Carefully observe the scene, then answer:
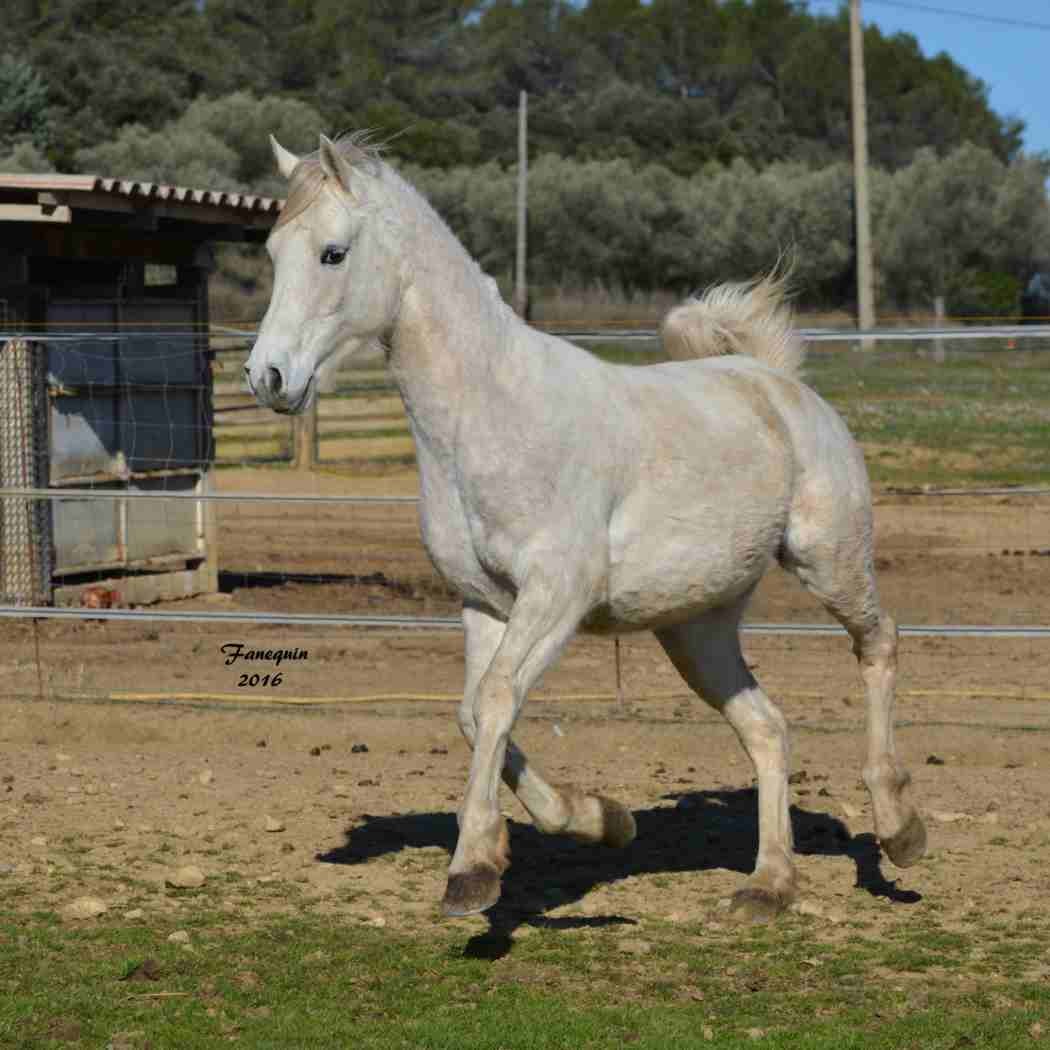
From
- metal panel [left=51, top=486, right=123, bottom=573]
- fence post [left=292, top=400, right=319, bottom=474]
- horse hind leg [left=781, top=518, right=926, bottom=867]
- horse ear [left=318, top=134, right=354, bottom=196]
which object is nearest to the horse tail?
horse hind leg [left=781, top=518, right=926, bottom=867]

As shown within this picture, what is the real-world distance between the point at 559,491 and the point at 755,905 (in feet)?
4.71

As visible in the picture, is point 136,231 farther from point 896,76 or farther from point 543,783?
point 896,76

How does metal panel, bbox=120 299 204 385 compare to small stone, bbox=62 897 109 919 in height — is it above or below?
above

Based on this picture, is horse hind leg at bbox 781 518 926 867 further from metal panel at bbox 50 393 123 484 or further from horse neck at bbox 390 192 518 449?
metal panel at bbox 50 393 123 484

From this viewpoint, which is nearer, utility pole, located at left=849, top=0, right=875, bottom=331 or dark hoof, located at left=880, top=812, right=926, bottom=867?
dark hoof, located at left=880, top=812, right=926, bottom=867

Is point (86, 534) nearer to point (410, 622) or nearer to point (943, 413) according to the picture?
point (410, 622)

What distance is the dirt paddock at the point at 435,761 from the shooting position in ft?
19.3

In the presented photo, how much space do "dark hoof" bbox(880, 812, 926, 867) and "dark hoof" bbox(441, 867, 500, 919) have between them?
170cm

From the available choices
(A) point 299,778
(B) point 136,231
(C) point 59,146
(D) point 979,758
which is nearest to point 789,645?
(D) point 979,758

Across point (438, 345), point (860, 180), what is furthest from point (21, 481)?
point (860, 180)

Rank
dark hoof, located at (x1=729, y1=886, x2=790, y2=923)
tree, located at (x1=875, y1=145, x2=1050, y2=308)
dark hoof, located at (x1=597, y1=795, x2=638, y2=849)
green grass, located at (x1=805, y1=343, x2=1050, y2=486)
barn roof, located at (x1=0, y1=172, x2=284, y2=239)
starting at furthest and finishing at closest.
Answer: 1. tree, located at (x1=875, y1=145, x2=1050, y2=308)
2. green grass, located at (x1=805, y1=343, x2=1050, y2=486)
3. barn roof, located at (x1=0, y1=172, x2=284, y2=239)
4. dark hoof, located at (x1=597, y1=795, x2=638, y2=849)
5. dark hoof, located at (x1=729, y1=886, x2=790, y2=923)

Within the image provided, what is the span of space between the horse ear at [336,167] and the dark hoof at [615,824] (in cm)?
202

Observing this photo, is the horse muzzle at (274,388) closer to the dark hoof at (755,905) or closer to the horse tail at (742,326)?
the dark hoof at (755,905)

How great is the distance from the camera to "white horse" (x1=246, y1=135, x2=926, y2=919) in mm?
4773
